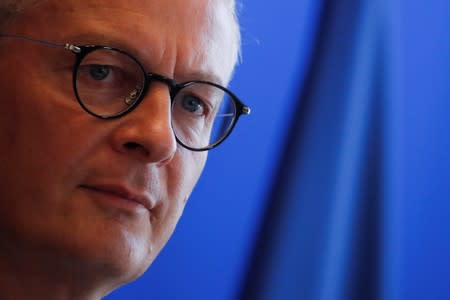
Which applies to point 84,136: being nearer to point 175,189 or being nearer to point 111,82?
point 111,82

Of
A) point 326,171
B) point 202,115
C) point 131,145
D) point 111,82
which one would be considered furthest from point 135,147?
point 326,171

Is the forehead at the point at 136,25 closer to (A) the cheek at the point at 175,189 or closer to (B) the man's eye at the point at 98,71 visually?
(B) the man's eye at the point at 98,71

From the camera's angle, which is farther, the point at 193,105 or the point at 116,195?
the point at 193,105

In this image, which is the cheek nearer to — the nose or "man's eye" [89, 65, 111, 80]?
the nose

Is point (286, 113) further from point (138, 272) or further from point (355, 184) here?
point (138, 272)

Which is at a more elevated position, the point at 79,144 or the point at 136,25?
the point at 136,25

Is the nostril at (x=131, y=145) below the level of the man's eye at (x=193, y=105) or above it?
below

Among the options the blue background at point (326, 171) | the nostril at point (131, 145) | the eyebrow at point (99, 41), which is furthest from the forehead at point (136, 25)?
the blue background at point (326, 171)

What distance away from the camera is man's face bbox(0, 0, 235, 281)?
0.89 metres

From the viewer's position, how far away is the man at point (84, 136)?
895 mm

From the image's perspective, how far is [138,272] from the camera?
40.6 inches

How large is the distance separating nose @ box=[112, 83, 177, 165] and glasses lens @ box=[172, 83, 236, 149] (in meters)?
0.09

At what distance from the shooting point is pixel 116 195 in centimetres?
92

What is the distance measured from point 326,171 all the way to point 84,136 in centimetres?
66
